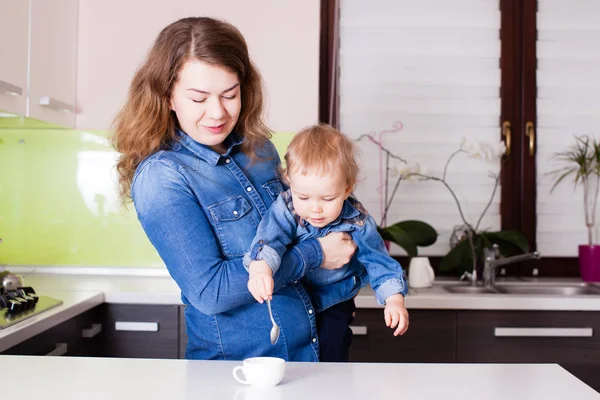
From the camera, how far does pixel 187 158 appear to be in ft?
5.21

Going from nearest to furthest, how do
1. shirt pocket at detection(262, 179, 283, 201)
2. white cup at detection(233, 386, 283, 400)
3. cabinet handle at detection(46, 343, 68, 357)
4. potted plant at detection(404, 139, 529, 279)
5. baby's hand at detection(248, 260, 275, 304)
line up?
white cup at detection(233, 386, 283, 400) → baby's hand at detection(248, 260, 275, 304) → shirt pocket at detection(262, 179, 283, 201) → cabinet handle at detection(46, 343, 68, 357) → potted plant at detection(404, 139, 529, 279)

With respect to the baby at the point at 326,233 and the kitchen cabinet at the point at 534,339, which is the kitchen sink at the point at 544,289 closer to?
the kitchen cabinet at the point at 534,339

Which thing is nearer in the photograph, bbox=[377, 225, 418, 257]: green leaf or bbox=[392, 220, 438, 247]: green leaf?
bbox=[377, 225, 418, 257]: green leaf

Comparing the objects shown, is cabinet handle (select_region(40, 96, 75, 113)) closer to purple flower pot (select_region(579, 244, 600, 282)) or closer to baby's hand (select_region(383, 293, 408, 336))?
baby's hand (select_region(383, 293, 408, 336))

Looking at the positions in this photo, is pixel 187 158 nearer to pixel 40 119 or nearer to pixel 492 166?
pixel 40 119

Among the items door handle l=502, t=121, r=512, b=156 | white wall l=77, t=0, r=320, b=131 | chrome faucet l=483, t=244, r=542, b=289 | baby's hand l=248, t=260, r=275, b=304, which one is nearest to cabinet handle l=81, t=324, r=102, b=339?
white wall l=77, t=0, r=320, b=131

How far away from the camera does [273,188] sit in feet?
5.61

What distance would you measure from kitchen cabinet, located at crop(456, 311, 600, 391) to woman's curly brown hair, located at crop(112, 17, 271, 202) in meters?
1.49

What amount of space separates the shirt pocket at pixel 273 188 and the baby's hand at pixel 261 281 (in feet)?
0.93

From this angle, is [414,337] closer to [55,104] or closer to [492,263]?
[492,263]

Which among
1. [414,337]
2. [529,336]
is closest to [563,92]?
[529,336]

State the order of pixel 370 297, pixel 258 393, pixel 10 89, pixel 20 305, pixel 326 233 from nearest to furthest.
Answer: pixel 258 393 < pixel 326 233 < pixel 20 305 < pixel 10 89 < pixel 370 297

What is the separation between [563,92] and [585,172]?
0.40m

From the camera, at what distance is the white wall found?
2959 mm
